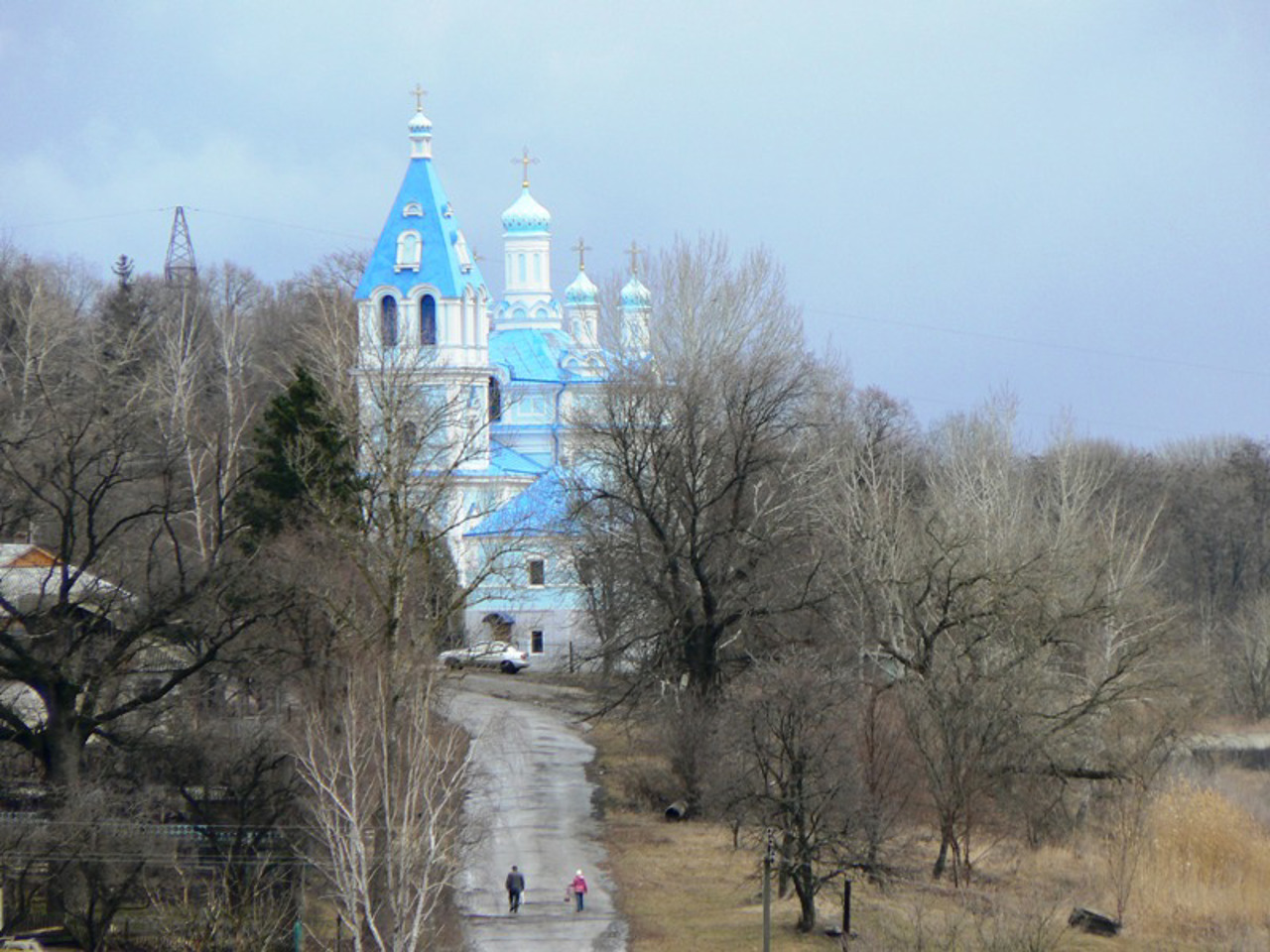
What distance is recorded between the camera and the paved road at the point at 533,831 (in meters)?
23.8

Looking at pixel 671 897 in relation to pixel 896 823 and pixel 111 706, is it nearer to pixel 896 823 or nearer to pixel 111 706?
pixel 896 823

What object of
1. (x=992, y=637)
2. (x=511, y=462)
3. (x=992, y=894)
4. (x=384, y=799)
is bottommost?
(x=992, y=894)

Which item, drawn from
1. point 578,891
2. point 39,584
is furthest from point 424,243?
point 578,891

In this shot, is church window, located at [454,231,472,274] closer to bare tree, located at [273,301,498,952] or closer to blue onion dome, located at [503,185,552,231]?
blue onion dome, located at [503,185,552,231]

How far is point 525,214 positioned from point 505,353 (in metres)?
5.28

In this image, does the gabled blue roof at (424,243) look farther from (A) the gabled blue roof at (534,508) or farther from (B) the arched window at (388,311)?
(A) the gabled blue roof at (534,508)

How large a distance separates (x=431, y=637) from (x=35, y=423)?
848 centimetres

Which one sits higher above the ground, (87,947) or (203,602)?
(203,602)

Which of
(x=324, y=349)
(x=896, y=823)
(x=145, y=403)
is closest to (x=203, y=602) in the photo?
(x=324, y=349)

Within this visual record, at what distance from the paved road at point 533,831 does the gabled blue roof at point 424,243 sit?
16317 mm

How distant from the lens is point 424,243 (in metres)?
54.9

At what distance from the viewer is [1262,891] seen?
87.4 ft

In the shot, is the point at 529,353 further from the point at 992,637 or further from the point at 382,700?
the point at 382,700

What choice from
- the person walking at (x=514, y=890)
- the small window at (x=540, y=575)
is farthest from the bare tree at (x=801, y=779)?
the small window at (x=540, y=575)
